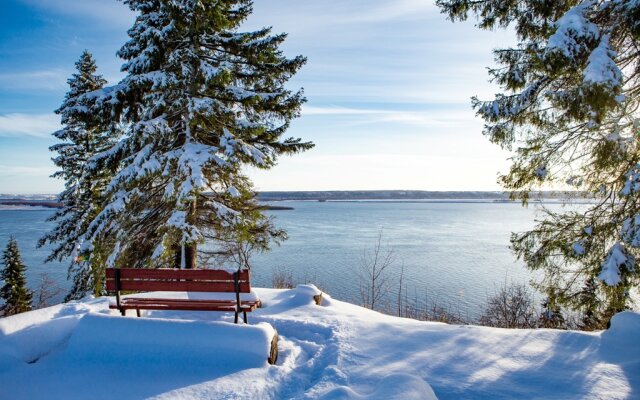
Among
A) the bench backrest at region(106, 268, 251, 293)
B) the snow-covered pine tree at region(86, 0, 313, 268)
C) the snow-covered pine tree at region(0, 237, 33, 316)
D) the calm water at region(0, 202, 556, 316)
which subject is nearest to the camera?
the bench backrest at region(106, 268, 251, 293)

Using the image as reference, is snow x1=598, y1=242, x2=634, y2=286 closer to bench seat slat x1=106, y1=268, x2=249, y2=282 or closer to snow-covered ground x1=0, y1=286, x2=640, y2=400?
snow-covered ground x1=0, y1=286, x2=640, y2=400

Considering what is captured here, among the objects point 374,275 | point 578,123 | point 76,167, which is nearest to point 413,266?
point 374,275

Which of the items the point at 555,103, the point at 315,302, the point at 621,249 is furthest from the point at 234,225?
the point at 621,249

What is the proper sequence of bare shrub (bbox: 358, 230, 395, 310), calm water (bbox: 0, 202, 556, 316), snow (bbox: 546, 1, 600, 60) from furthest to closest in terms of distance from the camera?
calm water (bbox: 0, 202, 556, 316), bare shrub (bbox: 358, 230, 395, 310), snow (bbox: 546, 1, 600, 60)

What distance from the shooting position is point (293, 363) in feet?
13.4

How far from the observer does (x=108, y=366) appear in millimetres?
3689

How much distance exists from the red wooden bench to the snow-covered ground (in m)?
0.74

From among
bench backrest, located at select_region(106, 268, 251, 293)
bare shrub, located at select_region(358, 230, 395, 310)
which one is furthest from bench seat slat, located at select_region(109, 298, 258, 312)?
bare shrub, located at select_region(358, 230, 395, 310)

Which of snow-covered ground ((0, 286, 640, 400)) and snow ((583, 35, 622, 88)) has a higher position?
snow ((583, 35, 622, 88))

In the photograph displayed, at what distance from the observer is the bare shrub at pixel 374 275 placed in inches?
561

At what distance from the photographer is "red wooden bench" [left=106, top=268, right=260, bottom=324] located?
191 inches

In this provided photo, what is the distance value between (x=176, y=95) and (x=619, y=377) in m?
9.24

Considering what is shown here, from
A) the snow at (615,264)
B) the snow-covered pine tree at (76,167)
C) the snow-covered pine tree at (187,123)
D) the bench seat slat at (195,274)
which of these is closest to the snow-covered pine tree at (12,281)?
the snow-covered pine tree at (76,167)

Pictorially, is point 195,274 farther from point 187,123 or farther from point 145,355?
point 187,123
